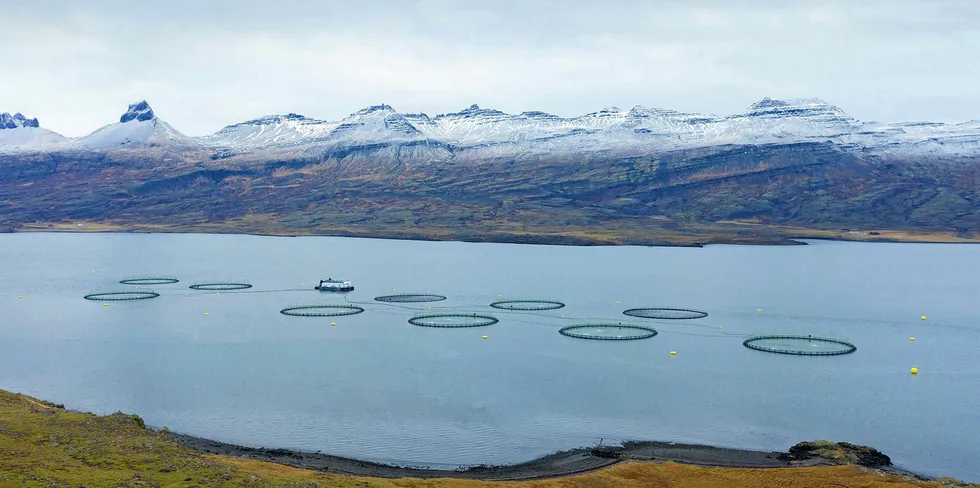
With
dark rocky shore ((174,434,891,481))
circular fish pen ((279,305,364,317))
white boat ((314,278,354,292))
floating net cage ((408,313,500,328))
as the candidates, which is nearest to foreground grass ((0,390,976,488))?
dark rocky shore ((174,434,891,481))

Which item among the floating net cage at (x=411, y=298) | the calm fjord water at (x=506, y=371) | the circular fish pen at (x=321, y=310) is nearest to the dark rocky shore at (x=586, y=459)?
the calm fjord water at (x=506, y=371)

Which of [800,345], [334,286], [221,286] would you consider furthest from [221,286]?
[800,345]

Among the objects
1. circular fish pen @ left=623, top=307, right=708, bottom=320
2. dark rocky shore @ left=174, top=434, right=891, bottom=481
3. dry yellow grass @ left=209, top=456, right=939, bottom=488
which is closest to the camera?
dry yellow grass @ left=209, top=456, right=939, bottom=488

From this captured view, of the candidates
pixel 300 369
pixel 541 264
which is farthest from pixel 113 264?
pixel 300 369

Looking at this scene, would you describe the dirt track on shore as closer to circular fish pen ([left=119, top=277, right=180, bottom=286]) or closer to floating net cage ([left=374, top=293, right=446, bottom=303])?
floating net cage ([left=374, top=293, right=446, bottom=303])

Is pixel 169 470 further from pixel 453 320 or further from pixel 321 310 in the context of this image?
pixel 321 310

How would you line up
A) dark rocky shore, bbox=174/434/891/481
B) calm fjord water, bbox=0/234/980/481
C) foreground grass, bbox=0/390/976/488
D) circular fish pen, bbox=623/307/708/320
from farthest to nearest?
circular fish pen, bbox=623/307/708/320, calm fjord water, bbox=0/234/980/481, dark rocky shore, bbox=174/434/891/481, foreground grass, bbox=0/390/976/488

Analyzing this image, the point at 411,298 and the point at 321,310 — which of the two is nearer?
the point at 321,310
